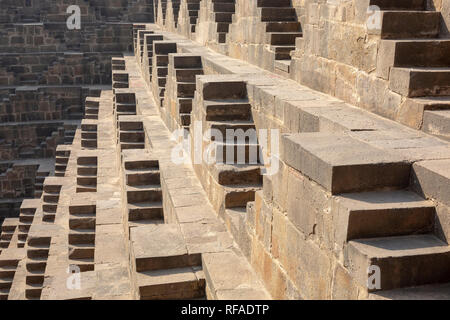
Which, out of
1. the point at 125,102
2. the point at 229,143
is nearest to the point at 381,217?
the point at 229,143

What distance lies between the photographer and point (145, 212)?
20.9 ft

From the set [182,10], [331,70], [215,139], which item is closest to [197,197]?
[215,139]

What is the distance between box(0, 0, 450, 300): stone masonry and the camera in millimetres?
2861

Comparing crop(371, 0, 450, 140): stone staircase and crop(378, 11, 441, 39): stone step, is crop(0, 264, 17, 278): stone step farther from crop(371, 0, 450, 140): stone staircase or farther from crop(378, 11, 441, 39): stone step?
crop(378, 11, 441, 39): stone step

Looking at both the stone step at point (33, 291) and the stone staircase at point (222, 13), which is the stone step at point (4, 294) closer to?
the stone step at point (33, 291)

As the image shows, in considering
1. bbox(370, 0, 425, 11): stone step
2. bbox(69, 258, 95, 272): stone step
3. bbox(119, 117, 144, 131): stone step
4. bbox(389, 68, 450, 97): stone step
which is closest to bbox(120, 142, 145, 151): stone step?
bbox(119, 117, 144, 131): stone step

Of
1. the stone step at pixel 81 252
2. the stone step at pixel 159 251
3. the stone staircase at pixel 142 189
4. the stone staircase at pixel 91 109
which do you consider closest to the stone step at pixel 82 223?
the stone step at pixel 81 252

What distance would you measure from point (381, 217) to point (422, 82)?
1726 millimetres

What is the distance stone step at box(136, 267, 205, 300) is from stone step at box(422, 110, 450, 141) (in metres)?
2.07

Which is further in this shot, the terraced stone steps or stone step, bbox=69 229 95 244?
the terraced stone steps

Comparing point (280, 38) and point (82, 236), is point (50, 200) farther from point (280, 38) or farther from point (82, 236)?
point (280, 38)

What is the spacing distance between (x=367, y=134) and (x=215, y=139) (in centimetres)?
238

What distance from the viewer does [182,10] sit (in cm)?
1467

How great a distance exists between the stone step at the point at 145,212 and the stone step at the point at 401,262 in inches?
154
